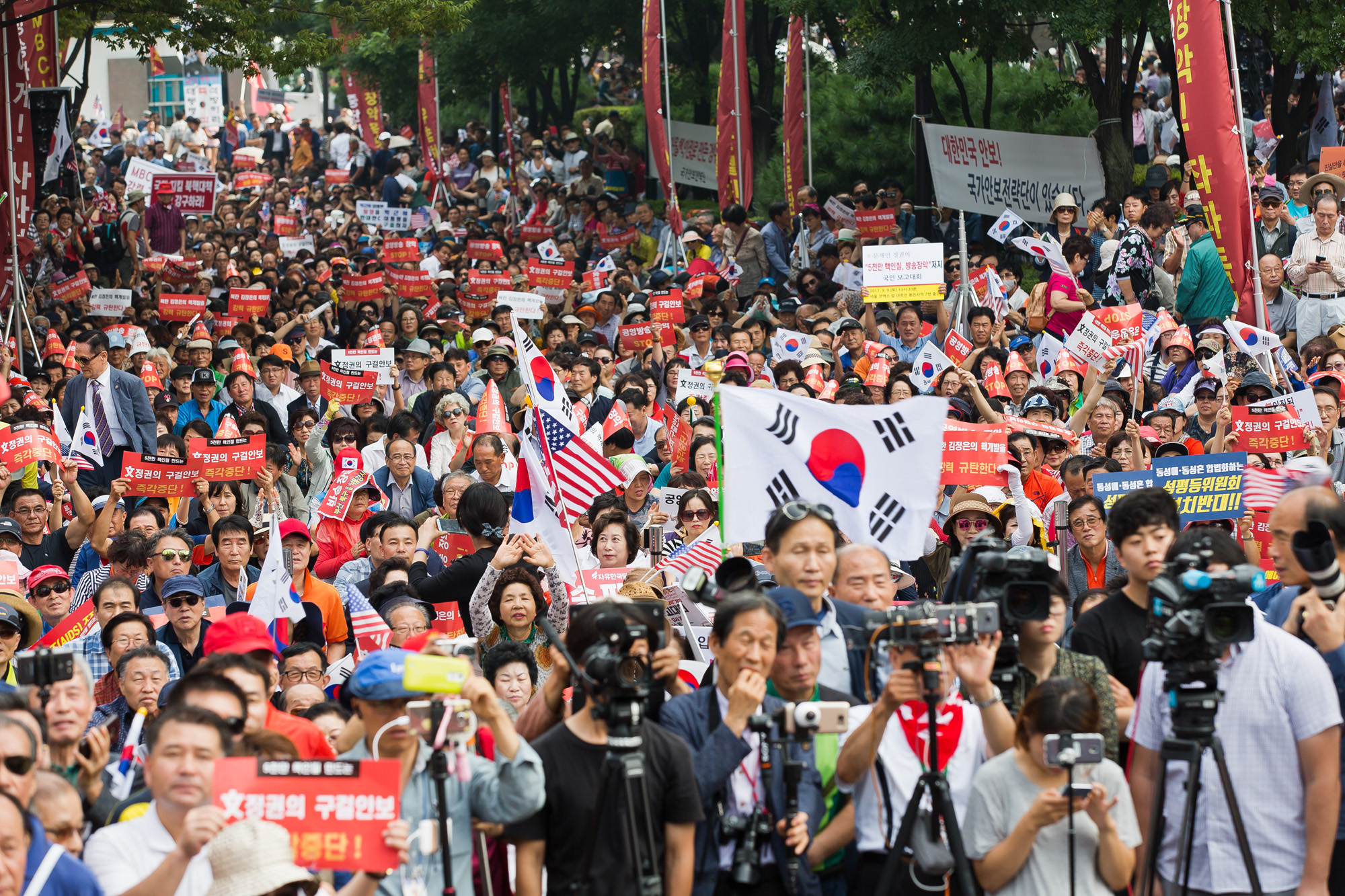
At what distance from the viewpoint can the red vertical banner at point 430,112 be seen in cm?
3033

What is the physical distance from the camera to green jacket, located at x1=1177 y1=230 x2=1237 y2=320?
45.3 feet

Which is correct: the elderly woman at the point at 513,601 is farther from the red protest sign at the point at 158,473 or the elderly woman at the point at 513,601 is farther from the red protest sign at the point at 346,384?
the red protest sign at the point at 346,384

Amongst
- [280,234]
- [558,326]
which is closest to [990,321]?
[558,326]

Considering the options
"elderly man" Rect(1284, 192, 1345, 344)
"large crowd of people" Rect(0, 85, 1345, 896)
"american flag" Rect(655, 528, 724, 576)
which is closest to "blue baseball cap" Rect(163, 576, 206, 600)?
"large crowd of people" Rect(0, 85, 1345, 896)

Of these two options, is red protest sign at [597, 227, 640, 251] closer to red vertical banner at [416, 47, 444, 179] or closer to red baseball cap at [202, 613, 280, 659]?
red vertical banner at [416, 47, 444, 179]

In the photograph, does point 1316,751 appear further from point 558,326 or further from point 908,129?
point 908,129

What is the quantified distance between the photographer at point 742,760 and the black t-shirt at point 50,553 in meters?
6.36

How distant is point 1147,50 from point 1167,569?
32277mm

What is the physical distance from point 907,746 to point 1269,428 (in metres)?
5.16

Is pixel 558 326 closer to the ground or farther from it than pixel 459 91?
closer to the ground

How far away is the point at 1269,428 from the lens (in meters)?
9.22

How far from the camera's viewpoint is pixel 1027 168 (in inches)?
728

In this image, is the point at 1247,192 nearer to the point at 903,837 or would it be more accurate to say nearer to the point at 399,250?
the point at 903,837

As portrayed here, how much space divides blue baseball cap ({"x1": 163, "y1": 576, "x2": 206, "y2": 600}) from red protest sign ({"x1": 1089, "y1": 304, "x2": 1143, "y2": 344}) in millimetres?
6581
